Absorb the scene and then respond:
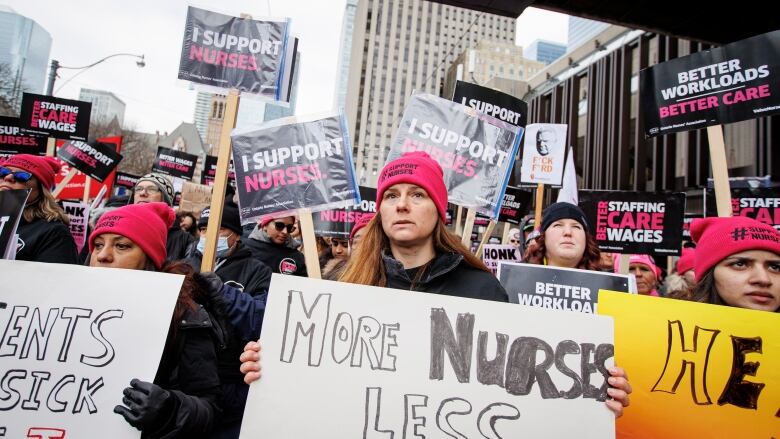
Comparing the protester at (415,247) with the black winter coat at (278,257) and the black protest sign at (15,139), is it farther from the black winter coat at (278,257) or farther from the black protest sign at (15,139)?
the black protest sign at (15,139)

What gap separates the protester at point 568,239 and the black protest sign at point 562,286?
0.17 m

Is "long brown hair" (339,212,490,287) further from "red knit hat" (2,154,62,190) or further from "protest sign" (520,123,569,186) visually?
"protest sign" (520,123,569,186)

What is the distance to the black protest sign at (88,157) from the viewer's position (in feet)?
24.1

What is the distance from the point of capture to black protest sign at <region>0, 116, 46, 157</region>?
23.6 ft

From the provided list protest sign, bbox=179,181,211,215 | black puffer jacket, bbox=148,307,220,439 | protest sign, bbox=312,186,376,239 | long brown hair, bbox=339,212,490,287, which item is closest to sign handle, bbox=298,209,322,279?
long brown hair, bbox=339,212,490,287

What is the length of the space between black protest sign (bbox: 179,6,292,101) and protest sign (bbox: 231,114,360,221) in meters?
0.74

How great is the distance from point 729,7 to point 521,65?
261ft

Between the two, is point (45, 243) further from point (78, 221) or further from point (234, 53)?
point (78, 221)

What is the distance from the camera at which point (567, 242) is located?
10.2ft

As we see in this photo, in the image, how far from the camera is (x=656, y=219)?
4.07m

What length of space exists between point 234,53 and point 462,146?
1.89 m

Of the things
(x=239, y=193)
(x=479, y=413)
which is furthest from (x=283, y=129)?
(x=479, y=413)

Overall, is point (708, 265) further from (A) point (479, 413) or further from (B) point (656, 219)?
(B) point (656, 219)

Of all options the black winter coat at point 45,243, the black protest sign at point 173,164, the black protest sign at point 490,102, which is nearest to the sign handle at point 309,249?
the black winter coat at point 45,243
